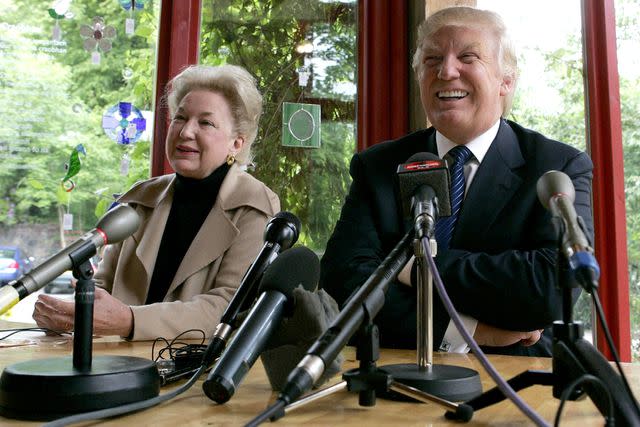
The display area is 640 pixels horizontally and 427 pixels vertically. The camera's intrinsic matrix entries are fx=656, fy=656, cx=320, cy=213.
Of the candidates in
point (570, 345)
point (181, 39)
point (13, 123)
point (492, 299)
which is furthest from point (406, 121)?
point (570, 345)

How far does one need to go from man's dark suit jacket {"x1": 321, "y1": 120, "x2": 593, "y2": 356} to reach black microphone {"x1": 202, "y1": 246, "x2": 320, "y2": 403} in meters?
0.78

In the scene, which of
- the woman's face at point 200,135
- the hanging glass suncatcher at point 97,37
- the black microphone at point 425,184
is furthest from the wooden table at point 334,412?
the hanging glass suncatcher at point 97,37

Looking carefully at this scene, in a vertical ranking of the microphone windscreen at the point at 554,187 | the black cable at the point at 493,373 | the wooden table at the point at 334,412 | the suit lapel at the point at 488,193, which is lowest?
the wooden table at the point at 334,412

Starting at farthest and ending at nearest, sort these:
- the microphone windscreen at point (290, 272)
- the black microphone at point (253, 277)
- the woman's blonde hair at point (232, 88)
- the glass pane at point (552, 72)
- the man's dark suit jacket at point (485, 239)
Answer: the glass pane at point (552, 72)
the woman's blonde hair at point (232, 88)
the man's dark suit jacket at point (485, 239)
the black microphone at point (253, 277)
the microphone windscreen at point (290, 272)

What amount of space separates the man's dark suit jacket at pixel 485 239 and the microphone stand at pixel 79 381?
2.98 ft

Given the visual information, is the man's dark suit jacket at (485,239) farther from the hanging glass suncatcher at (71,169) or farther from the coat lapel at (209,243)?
the hanging glass suncatcher at (71,169)

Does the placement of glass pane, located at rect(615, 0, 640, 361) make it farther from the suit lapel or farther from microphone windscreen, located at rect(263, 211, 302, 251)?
microphone windscreen, located at rect(263, 211, 302, 251)

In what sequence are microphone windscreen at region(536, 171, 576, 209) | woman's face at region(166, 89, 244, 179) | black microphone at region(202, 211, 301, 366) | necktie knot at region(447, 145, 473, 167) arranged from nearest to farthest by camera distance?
microphone windscreen at region(536, 171, 576, 209), black microphone at region(202, 211, 301, 366), necktie knot at region(447, 145, 473, 167), woman's face at region(166, 89, 244, 179)

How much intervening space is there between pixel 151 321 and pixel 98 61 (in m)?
1.83

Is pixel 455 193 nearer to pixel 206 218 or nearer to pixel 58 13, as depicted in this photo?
pixel 206 218

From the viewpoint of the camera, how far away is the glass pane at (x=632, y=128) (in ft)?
8.61

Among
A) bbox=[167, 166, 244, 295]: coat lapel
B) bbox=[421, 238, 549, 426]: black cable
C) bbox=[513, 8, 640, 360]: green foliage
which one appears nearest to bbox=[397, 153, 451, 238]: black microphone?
bbox=[421, 238, 549, 426]: black cable

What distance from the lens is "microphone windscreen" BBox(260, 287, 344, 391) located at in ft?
3.23

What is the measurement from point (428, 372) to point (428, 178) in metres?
0.31
